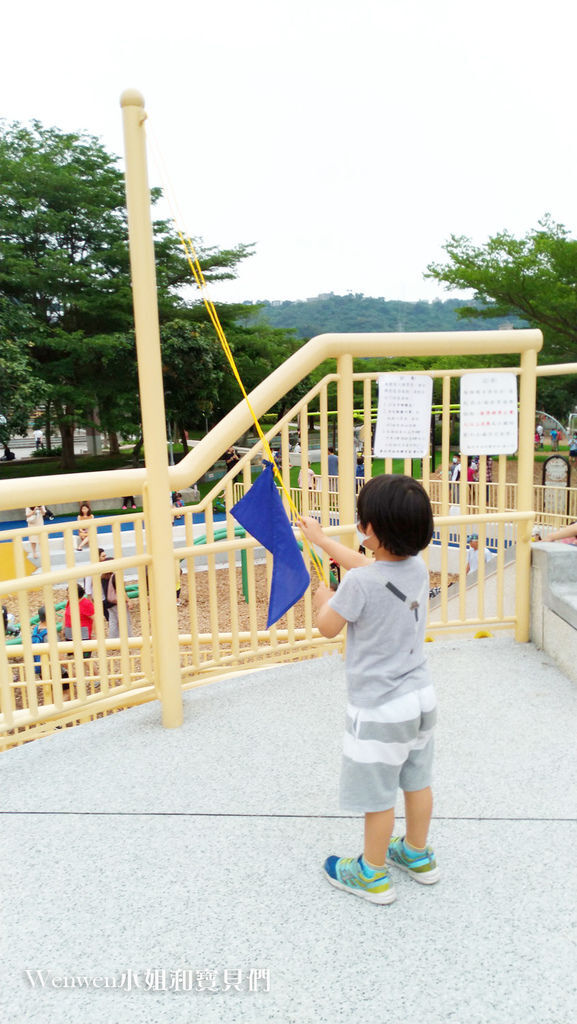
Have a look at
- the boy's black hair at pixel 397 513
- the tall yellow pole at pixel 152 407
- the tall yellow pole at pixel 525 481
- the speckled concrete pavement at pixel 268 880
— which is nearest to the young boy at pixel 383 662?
the boy's black hair at pixel 397 513

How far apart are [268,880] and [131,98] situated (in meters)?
2.69

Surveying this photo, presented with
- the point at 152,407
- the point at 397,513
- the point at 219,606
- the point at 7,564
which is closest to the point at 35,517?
the point at 7,564

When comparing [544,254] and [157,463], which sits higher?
[544,254]

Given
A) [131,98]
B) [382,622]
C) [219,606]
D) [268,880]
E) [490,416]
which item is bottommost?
[219,606]

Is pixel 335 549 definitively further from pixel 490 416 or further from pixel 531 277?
pixel 531 277

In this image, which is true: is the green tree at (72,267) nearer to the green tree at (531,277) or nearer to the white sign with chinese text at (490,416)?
the green tree at (531,277)

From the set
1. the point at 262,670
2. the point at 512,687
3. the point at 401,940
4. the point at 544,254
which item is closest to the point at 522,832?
the point at 401,940

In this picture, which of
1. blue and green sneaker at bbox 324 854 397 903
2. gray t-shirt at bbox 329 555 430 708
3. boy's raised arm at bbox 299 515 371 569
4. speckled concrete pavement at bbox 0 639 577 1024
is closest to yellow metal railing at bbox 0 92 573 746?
speckled concrete pavement at bbox 0 639 577 1024

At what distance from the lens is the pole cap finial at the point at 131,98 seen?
8.64ft

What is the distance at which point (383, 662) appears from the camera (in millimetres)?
1858

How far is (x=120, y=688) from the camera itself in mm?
3020

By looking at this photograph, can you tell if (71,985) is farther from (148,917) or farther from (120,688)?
(120,688)

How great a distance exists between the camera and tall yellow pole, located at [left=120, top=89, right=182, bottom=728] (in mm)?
2643

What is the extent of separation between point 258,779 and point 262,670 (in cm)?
105
